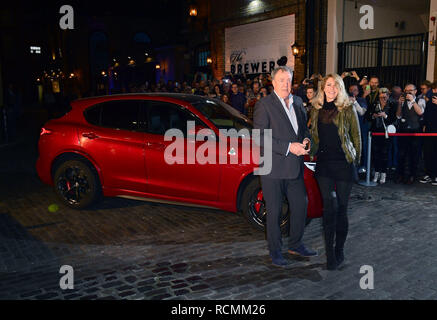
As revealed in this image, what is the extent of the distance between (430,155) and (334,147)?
5.26 meters

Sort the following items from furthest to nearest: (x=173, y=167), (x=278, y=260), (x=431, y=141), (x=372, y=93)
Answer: (x=372, y=93)
(x=431, y=141)
(x=173, y=167)
(x=278, y=260)

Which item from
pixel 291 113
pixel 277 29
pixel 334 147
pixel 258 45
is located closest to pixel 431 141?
pixel 334 147

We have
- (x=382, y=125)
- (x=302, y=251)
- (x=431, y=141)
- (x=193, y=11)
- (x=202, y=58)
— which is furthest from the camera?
(x=202, y=58)

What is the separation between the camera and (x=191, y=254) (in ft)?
15.6

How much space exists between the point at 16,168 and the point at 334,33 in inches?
449

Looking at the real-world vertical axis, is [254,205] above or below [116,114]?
below

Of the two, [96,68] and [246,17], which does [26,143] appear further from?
[96,68]

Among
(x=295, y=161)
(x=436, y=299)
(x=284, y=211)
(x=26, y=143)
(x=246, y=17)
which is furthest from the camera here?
(x=246, y=17)

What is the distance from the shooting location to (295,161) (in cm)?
418

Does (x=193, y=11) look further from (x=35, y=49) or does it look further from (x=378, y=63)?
(x=35, y=49)

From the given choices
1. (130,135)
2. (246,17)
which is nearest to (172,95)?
(130,135)

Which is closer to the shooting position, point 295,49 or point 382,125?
point 382,125

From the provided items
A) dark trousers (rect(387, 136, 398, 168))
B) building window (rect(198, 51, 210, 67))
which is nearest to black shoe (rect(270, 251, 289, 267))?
dark trousers (rect(387, 136, 398, 168))

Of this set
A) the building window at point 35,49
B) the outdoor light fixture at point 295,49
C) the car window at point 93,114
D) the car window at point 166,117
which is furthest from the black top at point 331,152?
the building window at point 35,49
